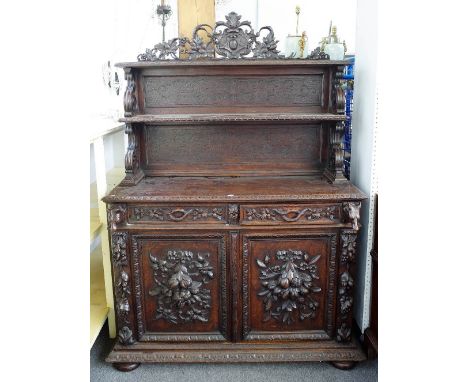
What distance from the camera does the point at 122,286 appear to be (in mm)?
1995

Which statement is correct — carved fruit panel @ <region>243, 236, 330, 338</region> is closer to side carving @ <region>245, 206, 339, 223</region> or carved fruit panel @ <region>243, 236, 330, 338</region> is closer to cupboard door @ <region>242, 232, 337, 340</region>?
cupboard door @ <region>242, 232, 337, 340</region>

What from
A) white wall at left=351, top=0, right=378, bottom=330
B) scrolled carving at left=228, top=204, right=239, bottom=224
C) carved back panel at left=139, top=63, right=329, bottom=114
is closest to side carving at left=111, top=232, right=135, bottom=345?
scrolled carving at left=228, top=204, right=239, bottom=224

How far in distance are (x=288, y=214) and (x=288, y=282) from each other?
315 millimetres

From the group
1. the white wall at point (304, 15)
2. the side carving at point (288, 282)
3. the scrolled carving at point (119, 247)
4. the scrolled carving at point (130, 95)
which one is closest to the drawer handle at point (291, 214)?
the side carving at point (288, 282)

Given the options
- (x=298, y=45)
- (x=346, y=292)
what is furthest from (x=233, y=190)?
(x=298, y=45)

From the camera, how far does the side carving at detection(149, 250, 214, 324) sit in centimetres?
Answer: 199

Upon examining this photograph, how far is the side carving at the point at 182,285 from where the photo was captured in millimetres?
1989

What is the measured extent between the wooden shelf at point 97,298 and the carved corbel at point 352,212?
126 cm

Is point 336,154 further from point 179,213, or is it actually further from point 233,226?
point 179,213

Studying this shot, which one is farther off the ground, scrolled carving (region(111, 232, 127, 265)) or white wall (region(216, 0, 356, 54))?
white wall (region(216, 0, 356, 54))
